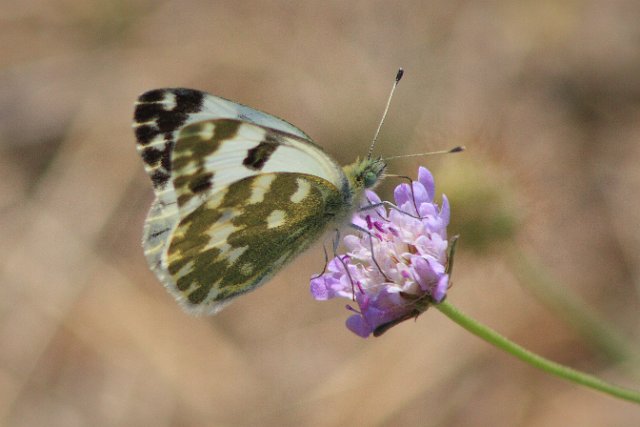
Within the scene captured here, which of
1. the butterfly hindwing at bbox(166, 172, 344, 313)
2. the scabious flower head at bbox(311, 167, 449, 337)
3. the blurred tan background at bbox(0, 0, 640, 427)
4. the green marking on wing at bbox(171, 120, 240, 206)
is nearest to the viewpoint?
the scabious flower head at bbox(311, 167, 449, 337)

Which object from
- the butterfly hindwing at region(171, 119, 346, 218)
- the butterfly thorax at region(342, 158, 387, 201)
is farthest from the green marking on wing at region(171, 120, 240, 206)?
the butterfly thorax at region(342, 158, 387, 201)

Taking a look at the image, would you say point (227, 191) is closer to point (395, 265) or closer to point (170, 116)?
point (170, 116)

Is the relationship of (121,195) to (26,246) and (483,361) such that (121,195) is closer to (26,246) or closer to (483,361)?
(26,246)

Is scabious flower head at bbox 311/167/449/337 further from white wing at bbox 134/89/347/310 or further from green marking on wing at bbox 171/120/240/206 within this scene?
green marking on wing at bbox 171/120/240/206

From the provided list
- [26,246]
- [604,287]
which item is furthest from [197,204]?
[26,246]

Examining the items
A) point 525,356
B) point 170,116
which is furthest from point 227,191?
point 525,356

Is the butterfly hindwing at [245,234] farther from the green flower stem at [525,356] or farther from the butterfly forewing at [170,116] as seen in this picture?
the green flower stem at [525,356]

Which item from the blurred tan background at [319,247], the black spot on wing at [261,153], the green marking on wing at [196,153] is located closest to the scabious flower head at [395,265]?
the black spot on wing at [261,153]
